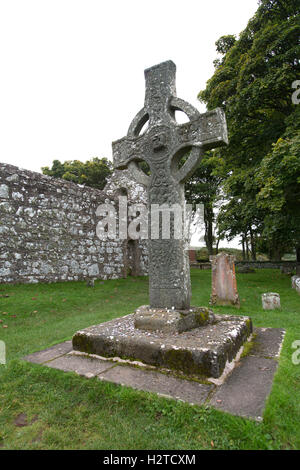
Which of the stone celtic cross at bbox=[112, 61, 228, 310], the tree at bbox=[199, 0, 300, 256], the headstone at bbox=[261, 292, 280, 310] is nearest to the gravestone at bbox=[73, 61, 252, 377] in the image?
the stone celtic cross at bbox=[112, 61, 228, 310]

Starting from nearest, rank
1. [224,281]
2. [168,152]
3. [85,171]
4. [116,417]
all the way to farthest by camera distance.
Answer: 1. [116,417]
2. [168,152]
3. [224,281]
4. [85,171]

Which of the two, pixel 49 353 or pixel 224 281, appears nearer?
pixel 49 353

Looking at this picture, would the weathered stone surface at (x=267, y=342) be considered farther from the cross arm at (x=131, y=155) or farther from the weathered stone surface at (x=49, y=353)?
the cross arm at (x=131, y=155)

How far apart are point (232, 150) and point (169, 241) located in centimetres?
933

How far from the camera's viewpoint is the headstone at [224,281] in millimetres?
6891

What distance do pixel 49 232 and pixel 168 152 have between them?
5946 millimetres

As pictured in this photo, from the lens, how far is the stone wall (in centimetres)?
748

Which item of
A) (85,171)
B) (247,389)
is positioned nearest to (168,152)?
(247,389)

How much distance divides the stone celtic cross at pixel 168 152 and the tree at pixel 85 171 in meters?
20.4

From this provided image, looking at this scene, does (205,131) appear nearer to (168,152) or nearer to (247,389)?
(168,152)

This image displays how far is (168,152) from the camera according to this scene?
3.68m

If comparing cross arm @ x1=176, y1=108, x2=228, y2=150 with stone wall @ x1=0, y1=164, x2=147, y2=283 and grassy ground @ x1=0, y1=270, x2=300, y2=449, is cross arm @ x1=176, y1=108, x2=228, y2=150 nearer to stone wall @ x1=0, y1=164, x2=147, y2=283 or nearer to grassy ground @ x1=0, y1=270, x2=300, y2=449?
grassy ground @ x1=0, y1=270, x2=300, y2=449

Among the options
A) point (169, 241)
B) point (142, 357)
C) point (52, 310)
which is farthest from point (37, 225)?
point (142, 357)

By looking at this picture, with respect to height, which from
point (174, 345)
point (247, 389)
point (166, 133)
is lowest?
point (247, 389)
